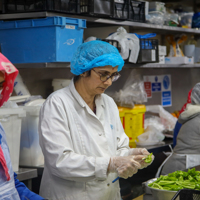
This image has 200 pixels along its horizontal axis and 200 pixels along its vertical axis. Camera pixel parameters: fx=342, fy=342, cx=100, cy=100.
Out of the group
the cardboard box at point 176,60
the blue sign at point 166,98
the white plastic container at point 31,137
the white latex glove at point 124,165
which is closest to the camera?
the white latex glove at point 124,165

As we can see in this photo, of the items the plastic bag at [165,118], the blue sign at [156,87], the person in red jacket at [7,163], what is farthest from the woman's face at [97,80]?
the blue sign at [156,87]

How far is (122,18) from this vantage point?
10.6 ft

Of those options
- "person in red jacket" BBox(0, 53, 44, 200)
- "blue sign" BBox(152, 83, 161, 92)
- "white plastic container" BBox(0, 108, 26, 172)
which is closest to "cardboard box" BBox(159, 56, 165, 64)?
"blue sign" BBox(152, 83, 161, 92)

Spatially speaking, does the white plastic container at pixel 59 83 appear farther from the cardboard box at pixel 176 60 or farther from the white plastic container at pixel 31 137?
the cardboard box at pixel 176 60

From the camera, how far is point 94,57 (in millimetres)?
1861

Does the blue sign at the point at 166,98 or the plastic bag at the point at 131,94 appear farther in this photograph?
the blue sign at the point at 166,98

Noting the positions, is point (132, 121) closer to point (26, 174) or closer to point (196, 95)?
point (196, 95)

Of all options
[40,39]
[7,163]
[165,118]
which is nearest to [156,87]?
[165,118]

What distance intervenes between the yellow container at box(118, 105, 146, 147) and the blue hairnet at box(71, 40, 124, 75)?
5.50 feet

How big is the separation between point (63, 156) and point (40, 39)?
1.22m

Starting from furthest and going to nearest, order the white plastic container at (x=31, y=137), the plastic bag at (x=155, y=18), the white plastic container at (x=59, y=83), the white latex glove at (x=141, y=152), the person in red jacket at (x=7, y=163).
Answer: the plastic bag at (x=155, y=18), the white plastic container at (x=59, y=83), the white plastic container at (x=31, y=137), the white latex glove at (x=141, y=152), the person in red jacket at (x=7, y=163)

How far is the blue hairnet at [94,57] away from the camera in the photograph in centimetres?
184

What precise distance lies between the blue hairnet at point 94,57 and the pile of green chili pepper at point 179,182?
26.9 inches

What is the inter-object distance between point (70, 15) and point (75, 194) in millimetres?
1530
